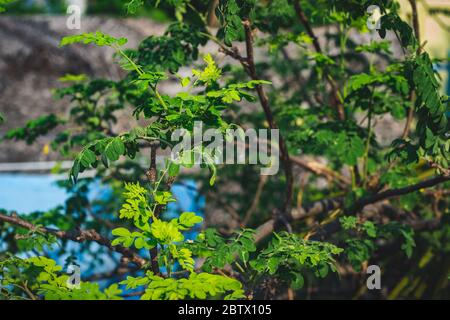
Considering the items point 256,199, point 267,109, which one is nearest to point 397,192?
point 267,109

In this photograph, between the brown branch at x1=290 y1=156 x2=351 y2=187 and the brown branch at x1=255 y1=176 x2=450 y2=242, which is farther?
the brown branch at x1=290 y1=156 x2=351 y2=187

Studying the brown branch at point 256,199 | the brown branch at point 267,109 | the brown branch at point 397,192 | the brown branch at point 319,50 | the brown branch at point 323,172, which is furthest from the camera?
the brown branch at point 256,199

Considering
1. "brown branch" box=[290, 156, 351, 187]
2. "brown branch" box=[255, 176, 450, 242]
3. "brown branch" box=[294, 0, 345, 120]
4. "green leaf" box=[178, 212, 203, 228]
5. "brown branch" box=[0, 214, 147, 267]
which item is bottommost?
"brown branch" box=[0, 214, 147, 267]

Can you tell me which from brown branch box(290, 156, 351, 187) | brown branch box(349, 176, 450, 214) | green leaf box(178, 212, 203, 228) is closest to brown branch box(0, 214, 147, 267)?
green leaf box(178, 212, 203, 228)

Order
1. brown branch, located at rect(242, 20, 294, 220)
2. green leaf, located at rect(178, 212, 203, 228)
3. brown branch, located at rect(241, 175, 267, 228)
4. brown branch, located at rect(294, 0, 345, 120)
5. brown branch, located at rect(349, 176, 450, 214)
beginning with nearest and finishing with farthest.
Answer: green leaf, located at rect(178, 212, 203, 228) → brown branch, located at rect(349, 176, 450, 214) → brown branch, located at rect(242, 20, 294, 220) → brown branch, located at rect(294, 0, 345, 120) → brown branch, located at rect(241, 175, 267, 228)

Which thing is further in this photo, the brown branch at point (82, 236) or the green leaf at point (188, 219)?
the brown branch at point (82, 236)

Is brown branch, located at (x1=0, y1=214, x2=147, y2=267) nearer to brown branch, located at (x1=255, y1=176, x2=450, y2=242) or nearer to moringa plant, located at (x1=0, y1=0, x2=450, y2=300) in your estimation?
moringa plant, located at (x1=0, y1=0, x2=450, y2=300)

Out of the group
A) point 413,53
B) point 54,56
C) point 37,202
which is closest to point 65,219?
point 413,53

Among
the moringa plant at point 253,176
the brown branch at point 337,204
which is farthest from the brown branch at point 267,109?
the brown branch at point 337,204

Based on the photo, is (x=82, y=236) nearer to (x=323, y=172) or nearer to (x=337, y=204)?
(x=337, y=204)

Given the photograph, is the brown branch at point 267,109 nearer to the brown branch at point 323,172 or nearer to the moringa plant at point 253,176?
the moringa plant at point 253,176

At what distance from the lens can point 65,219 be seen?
399cm

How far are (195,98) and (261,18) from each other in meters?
1.20

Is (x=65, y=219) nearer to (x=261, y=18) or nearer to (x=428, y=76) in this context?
Answer: (x=261, y=18)
